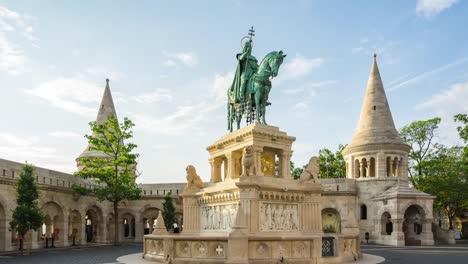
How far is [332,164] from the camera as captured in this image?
53594 mm

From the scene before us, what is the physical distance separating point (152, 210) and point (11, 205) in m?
16.3

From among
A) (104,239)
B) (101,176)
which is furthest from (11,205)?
(104,239)

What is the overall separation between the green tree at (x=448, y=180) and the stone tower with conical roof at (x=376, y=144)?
152 inches

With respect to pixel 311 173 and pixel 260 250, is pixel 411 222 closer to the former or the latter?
pixel 311 173

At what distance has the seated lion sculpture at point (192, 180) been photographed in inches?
771

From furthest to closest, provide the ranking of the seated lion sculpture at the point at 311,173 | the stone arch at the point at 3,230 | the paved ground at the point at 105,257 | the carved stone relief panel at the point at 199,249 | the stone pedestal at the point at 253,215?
the stone arch at the point at 3,230 → the paved ground at the point at 105,257 → the seated lion sculpture at the point at 311,173 → the carved stone relief panel at the point at 199,249 → the stone pedestal at the point at 253,215

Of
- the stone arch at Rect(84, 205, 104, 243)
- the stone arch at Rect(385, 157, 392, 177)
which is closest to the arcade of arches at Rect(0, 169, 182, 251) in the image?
the stone arch at Rect(84, 205, 104, 243)

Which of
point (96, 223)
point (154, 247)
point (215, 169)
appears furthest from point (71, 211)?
point (154, 247)

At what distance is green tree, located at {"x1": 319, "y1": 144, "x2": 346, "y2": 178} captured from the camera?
52.6 meters

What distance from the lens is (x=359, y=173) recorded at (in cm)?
3997

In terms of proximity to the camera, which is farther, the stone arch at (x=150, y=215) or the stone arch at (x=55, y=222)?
the stone arch at (x=150, y=215)

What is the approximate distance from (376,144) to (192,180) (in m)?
23.2

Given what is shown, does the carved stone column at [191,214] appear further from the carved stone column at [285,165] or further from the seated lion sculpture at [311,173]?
the seated lion sculpture at [311,173]

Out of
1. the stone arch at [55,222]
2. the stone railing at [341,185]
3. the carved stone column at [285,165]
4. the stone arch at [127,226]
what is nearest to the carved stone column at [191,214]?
the carved stone column at [285,165]
